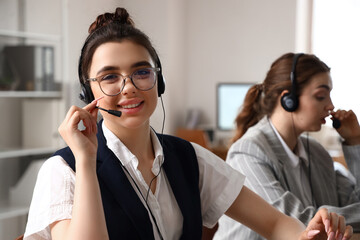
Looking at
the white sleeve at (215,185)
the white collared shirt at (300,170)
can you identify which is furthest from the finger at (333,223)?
the white collared shirt at (300,170)

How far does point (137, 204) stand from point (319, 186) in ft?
3.36

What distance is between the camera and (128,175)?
1.25 m

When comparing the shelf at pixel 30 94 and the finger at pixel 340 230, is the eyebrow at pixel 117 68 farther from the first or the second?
the shelf at pixel 30 94

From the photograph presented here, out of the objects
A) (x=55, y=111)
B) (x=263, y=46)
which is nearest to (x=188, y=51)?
(x=263, y=46)

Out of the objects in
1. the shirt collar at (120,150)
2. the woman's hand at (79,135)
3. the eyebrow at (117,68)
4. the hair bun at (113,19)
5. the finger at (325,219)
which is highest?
the hair bun at (113,19)

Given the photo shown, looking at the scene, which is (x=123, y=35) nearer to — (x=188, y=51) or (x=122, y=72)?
(x=122, y=72)

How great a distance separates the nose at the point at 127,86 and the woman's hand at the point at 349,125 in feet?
3.64

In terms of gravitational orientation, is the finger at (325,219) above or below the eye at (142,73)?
below

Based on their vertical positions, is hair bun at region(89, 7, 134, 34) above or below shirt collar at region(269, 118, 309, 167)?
above

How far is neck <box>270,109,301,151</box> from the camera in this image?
195cm

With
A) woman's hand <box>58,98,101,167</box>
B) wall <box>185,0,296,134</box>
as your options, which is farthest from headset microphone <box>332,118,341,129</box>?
wall <box>185,0,296,134</box>

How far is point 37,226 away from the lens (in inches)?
42.7

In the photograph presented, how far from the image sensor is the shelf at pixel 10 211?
320 cm

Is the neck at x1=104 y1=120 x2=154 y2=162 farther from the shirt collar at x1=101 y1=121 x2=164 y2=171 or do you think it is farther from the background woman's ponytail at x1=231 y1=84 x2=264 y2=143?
the background woman's ponytail at x1=231 y1=84 x2=264 y2=143
